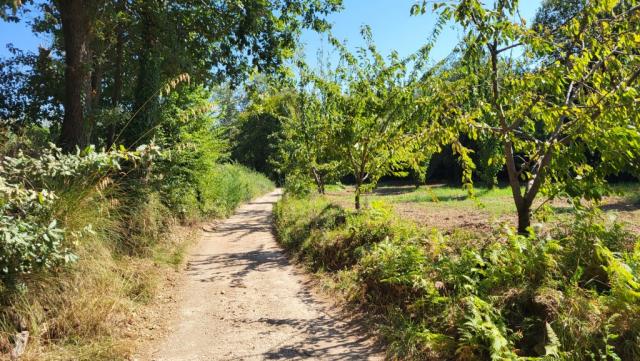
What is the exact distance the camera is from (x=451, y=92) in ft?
16.4

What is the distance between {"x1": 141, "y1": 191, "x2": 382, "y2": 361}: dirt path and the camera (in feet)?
14.2

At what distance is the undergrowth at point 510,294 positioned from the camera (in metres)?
3.12

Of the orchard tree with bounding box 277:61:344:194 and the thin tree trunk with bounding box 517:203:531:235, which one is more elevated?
the orchard tree with bounding box 277:61:344:194

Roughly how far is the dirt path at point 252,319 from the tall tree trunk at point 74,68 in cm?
313

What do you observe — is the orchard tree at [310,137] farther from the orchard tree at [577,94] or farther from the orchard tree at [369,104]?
the orchard tree at [577,94]

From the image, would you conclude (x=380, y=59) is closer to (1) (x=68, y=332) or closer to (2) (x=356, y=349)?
(2) (x=356, y=349)

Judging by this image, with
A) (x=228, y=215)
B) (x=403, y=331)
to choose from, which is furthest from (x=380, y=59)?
(x=228, y=215)

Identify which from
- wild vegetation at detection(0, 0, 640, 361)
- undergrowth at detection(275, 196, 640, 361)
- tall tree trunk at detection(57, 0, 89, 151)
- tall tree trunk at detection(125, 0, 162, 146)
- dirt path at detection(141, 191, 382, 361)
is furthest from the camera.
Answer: tall tree trunk at detection(125, 0, 162, 146)

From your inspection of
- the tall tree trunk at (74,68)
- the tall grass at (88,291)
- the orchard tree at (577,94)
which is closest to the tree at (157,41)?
the tall tree trunk at (74,68)

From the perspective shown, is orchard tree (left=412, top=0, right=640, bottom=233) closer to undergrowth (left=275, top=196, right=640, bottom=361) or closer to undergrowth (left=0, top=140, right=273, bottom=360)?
undergrowth (left=275, top=196, right=640, bottom=361)

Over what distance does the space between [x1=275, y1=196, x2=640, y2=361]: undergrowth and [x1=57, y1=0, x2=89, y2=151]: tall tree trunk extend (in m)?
5.33

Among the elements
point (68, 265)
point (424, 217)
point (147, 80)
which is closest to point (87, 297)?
point (68, 265)

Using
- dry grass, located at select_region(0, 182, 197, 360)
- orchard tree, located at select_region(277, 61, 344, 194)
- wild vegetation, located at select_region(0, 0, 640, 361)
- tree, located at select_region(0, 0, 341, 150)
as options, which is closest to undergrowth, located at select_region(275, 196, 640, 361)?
wild vegetation, located at select_region(0, 0, 640, 361)

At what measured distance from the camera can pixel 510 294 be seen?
385cm
